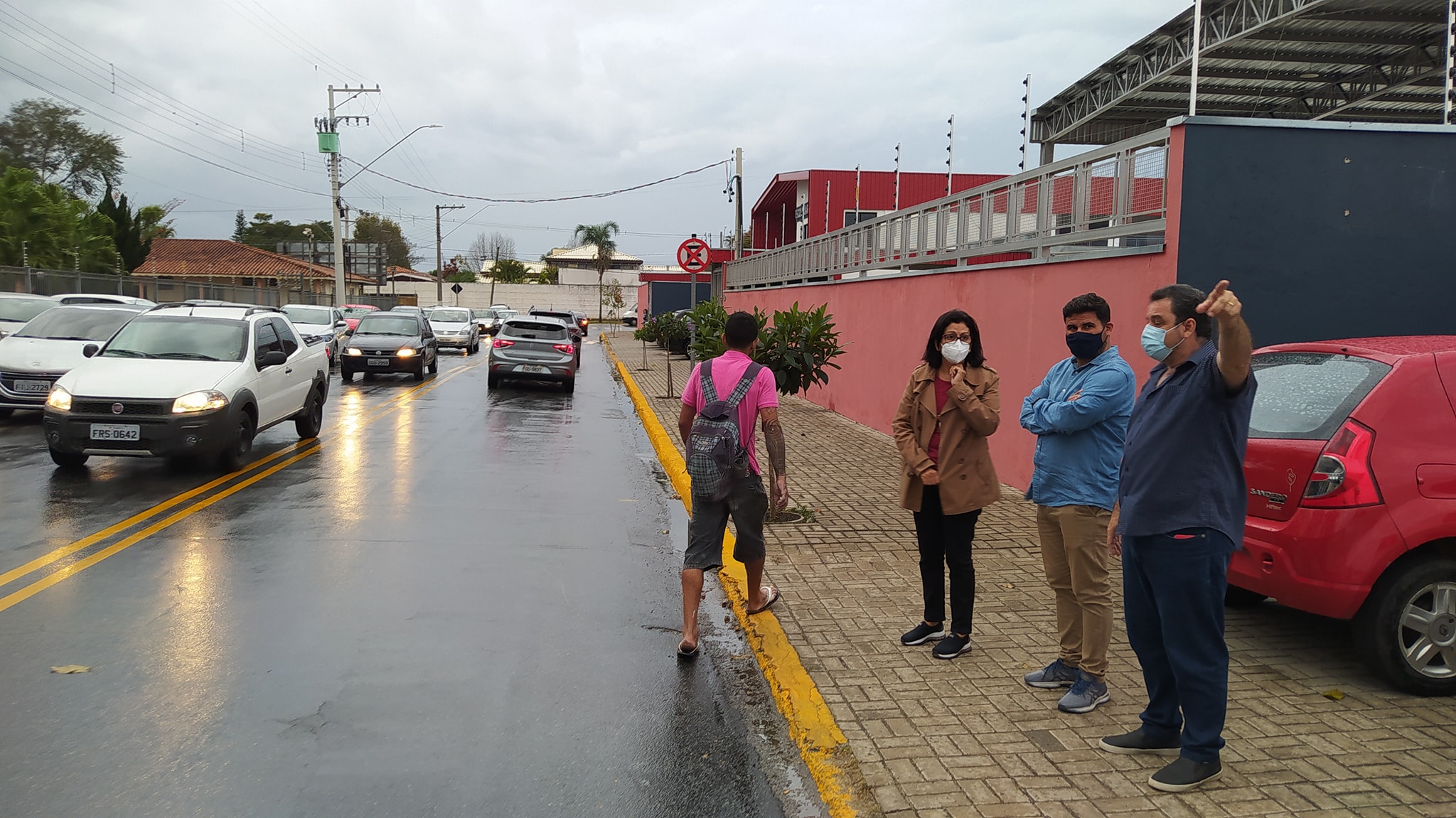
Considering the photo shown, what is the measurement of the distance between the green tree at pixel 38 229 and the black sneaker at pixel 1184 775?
4064 centimetres

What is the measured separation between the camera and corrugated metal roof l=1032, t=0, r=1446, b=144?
1342 cm

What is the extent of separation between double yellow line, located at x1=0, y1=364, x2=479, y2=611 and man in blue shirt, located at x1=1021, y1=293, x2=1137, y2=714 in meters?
5.69

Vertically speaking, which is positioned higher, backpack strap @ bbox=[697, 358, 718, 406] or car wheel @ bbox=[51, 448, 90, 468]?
backpack strap @ bbox=[697, 358, 718, 406]

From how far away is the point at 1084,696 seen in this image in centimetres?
444

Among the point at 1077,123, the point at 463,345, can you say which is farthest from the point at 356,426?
the point at 463,345

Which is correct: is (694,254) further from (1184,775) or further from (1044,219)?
(1184,775)

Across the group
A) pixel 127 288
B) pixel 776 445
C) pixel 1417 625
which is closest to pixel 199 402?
pixel 776 445

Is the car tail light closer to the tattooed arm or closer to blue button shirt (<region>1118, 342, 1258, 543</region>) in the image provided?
blue button shirt (<region>1118, 342, 1258, 543</region>)

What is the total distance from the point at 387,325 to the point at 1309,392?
21.2m

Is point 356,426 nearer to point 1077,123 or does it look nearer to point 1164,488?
point 1164,488

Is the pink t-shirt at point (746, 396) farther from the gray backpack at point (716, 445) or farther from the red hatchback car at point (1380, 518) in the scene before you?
the red hatchback car at point (1380, 518)

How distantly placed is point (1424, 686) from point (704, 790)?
11.2ft

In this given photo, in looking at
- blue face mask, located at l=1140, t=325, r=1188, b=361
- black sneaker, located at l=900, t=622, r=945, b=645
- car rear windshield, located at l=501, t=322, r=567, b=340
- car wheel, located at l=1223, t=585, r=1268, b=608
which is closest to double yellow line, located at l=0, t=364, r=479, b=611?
black sneaker, located at l=900, t=622, r=945, b=645

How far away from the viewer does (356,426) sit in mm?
14141
